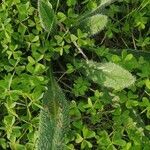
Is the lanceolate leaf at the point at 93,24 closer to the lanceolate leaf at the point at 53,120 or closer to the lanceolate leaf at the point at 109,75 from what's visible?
the lanceolate leaf at the point at 109,75

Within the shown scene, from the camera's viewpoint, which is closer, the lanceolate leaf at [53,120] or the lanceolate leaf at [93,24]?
the lanceolate leaf at [53,120]

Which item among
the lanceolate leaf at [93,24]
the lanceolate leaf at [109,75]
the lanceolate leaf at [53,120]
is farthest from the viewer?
the lanceolate leaf at [93,24]

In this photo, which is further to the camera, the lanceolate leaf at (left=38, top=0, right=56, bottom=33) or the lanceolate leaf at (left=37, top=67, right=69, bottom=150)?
the lanceolate leaf at (left=38, top=0, right=56, bottom=33)

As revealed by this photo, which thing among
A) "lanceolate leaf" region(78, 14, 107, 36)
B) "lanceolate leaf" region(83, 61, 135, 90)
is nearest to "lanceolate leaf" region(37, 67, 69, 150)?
"lanceolate leaf" region(83, 61, 135, 90)

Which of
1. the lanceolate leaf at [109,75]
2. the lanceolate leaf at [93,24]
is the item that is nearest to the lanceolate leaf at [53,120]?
the lanceolate leaf at [109,75]

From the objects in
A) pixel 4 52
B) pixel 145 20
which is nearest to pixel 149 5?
pixel 145 20

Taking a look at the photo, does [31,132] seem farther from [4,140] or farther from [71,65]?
[71,65]

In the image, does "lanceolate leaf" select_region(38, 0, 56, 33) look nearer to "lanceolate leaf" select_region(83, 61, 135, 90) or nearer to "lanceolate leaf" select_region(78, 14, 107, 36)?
"lanceolate leaf" select_region(78, 14, 107, 36)
